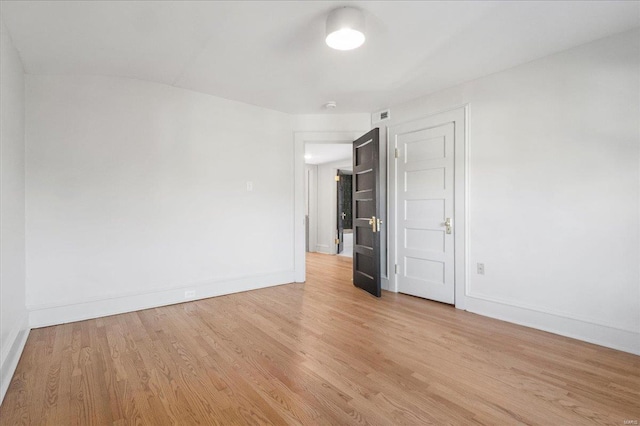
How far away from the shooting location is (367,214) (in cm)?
401

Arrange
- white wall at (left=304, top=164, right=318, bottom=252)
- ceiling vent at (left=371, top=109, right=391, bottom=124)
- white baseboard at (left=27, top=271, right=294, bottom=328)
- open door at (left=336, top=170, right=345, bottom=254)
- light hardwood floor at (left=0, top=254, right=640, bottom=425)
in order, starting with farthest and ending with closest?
white wall at (left=304, top=164, right=318, bottom=252) < open door at (left=336, top=170, right=345, bottom=254) < ceiling vent at (left=371, top=109, right=391, bottom=124) < white baseboard at (left=27, top=271, right=294, bottom=328) < light hardwood floor at (left=0, top=254, right=640, bottom=425)

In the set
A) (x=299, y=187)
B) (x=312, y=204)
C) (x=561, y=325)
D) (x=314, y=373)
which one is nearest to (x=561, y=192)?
(x=561, y=325)

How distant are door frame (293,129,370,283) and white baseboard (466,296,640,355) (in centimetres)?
225

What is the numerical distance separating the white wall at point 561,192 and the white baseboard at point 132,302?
271cm

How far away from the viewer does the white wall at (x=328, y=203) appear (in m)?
7.50

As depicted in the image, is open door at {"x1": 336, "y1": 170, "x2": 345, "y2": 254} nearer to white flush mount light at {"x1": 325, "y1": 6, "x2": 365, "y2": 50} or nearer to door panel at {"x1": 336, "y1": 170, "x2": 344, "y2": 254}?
door panel at {"x1": 336, "y1": 170, "x2": 344, "y2": 254}

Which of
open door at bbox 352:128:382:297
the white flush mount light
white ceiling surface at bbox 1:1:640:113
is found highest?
white ceiling surface at bbox 1:1:640:113

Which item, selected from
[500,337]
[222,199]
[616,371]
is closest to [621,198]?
[616,371]

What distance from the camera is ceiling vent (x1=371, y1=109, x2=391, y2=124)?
3.98m

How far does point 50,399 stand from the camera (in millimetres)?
1695

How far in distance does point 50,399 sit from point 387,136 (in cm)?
397

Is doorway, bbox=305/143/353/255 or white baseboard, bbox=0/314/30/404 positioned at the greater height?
doorway, bbox=305/143/353/255

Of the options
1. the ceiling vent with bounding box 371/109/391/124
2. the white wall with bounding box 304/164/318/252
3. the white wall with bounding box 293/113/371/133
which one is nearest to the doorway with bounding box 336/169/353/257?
the white wall with bounding box 304/164/318/252

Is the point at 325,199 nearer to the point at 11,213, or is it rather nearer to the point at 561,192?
the point at 561,192
